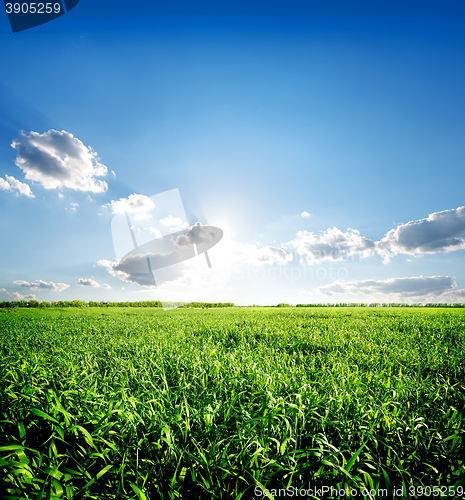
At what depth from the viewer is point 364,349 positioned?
5.20 m

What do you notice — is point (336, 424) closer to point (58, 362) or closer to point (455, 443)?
point (455, 443)

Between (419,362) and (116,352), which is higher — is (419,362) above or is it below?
below

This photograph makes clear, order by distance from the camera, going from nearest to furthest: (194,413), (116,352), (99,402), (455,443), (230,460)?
1. (230,460)
2. (455,443)
3. (194,413)
4. (99,402)
5. (116,352)

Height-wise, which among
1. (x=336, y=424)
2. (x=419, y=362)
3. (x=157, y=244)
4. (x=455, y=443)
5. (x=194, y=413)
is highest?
(x=157, y=244)

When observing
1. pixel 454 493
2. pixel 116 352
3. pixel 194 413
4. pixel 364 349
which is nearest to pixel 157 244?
pixel 116 352

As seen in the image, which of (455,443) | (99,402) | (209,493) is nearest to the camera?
(209,493)

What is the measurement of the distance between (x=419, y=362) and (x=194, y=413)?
4595 millimetres

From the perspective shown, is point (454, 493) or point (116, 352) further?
point (116, 352)

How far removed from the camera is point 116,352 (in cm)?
467

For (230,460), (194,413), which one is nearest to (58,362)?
(194,413)

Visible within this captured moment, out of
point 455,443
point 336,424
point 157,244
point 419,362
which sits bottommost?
point 419,362

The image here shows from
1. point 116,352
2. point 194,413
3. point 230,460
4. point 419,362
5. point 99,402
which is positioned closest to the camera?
point 230,460

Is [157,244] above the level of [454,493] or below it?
above

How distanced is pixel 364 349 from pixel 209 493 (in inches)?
194
